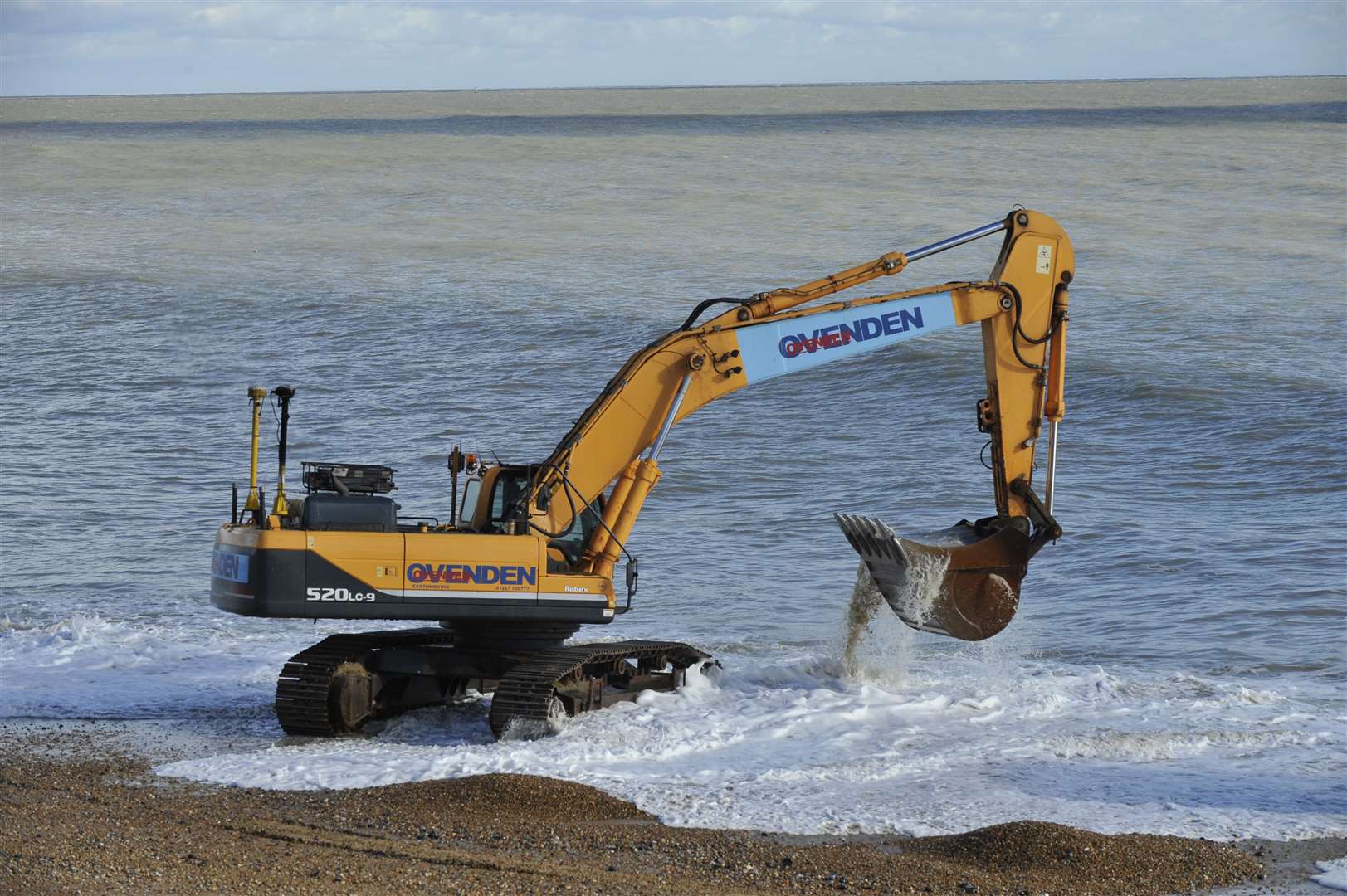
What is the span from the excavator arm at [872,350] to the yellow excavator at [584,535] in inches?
0.6

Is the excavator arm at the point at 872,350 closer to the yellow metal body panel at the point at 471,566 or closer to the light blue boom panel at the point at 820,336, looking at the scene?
the light blue boom panel at the point at 820,336

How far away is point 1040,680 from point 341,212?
1701 inches

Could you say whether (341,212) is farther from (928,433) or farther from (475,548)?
(475,548)

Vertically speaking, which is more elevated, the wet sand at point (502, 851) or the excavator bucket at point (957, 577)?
the excavator bucket at point (957, 577)

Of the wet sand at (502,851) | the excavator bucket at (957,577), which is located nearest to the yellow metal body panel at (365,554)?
the wet sand at (502,851)

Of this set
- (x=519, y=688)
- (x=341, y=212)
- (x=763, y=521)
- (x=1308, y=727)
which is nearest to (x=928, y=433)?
(x=763, y=521)

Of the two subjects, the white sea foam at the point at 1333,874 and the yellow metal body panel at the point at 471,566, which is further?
the yellow metal body panel at the point at 471,566

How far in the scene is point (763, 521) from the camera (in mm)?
23234

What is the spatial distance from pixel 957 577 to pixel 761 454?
1412cm

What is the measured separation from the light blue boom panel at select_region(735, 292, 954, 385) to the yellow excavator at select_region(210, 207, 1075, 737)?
0.01 meters

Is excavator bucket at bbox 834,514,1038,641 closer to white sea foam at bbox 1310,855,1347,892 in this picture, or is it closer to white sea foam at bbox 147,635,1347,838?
white sea foam at bbox 147,635,1347,838

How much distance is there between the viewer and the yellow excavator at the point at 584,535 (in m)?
12.7

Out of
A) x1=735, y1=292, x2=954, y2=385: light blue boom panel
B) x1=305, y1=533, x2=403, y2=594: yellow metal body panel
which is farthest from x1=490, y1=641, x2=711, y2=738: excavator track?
x1=735, y1=292, x2=954, y2=385: light blue boom panel

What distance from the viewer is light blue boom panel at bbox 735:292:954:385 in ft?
44.3
